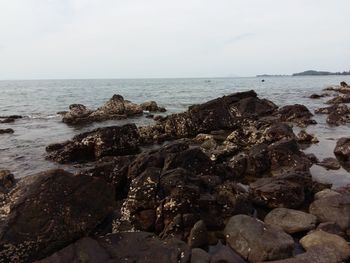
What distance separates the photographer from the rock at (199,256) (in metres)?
7.56

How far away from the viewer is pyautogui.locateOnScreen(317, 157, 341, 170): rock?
14.5 m

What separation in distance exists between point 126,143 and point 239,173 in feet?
26.9

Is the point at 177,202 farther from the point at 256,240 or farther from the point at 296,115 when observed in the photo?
the point at 296,115

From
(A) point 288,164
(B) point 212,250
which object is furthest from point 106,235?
(A) point 288,164

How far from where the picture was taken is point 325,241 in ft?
27.0

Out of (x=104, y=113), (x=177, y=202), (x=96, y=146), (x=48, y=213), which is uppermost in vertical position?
(x=48, y=213)

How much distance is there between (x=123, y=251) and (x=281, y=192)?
5.33 meters

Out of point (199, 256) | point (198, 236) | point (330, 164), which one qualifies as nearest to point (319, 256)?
point (199, 256)

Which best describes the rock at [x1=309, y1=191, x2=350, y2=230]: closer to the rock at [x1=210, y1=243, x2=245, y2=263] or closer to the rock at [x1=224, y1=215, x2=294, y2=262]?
the rock at [x1=224, y1=215, x2=294, y2=262]

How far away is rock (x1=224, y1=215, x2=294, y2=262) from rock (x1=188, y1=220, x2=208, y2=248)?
1.88 feet

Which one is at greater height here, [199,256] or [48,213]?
[48,213]

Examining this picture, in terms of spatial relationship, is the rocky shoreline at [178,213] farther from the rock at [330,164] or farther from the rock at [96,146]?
the rock at [96,146]

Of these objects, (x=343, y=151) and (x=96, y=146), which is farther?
(x=96, y=146)

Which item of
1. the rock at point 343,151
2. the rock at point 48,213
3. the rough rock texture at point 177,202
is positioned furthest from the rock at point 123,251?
the rock at point 343,151
